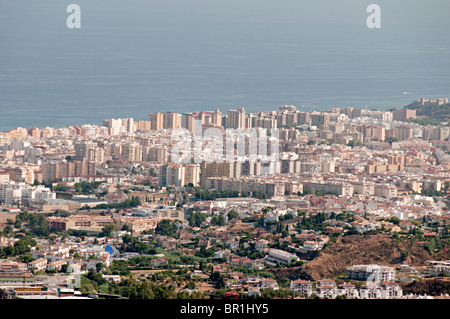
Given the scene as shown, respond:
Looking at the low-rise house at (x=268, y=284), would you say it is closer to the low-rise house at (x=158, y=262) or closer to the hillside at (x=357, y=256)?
the hillside at (x=357, y=256)

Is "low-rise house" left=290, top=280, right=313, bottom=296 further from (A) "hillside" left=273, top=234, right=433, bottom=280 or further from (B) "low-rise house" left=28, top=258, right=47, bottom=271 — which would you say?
(B) "low-rise house" left=28, top=258, right=47, bottom=271

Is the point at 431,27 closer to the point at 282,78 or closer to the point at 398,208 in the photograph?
the point at 282,78

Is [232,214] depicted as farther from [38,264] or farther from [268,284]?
[268,284]

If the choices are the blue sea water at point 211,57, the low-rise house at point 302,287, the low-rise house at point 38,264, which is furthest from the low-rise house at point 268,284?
the blue sea water at point 211,57

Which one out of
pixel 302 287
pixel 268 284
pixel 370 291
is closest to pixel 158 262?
pixel 268 284

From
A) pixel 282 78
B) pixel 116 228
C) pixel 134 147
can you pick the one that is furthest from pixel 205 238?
pixel 282 78

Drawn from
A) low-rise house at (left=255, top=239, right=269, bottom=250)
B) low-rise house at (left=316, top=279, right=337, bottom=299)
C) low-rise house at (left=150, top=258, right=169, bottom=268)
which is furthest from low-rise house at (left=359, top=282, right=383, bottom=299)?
low-rise house at (left=255, top=239, right=269, bottom=250)
